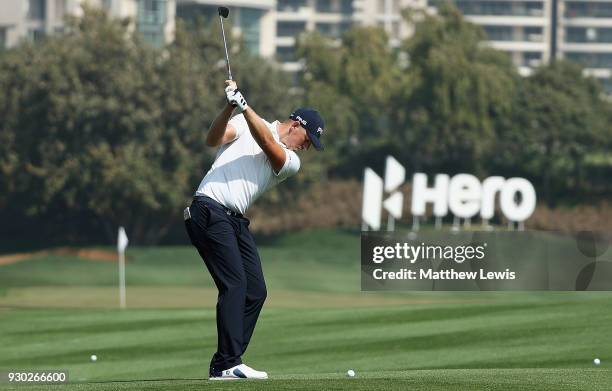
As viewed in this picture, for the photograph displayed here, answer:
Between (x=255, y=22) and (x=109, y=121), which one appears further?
(x=255, y=22)

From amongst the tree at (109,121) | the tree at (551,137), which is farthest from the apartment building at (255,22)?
the tree at (109,121)

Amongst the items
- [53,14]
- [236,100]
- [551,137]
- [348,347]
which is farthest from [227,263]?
[53,14]

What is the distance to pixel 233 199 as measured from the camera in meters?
11.6

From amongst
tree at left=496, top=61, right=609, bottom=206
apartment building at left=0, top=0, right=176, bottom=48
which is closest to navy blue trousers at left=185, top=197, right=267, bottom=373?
tree at left=496, top=61, right=609, bottom=206

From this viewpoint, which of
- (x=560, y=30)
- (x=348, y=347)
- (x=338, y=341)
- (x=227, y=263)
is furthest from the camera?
(x=560, y=30)

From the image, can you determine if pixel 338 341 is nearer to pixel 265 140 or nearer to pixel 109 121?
pixel 265 140

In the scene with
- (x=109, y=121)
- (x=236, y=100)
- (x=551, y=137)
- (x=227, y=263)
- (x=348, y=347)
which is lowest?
(x=551, y=137)

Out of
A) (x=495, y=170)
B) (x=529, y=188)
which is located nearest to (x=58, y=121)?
(x=529, y=188)

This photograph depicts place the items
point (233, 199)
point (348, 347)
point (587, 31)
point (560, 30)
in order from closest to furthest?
point (233, 199) → point (348, 347) → point (587, 31) → point (560, 30)

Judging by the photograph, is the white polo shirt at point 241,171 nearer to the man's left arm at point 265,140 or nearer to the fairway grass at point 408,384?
the man's left arm at point 265,140

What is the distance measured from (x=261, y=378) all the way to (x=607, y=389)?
275 centimetres

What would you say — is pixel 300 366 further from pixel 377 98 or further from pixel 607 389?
pixel 377 98

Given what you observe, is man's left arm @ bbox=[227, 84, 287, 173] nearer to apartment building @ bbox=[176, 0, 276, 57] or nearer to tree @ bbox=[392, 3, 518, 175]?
tree @ bbox=[392, 3, 518, 175]

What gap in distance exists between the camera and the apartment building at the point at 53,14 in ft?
360
